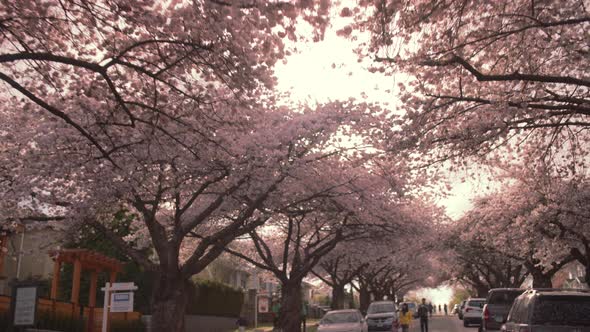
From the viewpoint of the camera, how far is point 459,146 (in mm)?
13891

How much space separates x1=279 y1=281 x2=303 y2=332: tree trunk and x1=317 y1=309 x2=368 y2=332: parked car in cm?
472

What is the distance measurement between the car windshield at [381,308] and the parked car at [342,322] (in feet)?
24.0

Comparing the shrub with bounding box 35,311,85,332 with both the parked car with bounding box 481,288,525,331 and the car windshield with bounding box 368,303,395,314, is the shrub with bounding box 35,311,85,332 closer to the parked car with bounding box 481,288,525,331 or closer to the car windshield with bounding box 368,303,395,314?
the parked car with bounding box 481,288,525,331

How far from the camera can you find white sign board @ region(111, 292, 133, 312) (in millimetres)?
13688

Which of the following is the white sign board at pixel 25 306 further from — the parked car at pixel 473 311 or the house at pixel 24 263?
the parked car at pixel 473 311

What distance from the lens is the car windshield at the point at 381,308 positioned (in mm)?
27623

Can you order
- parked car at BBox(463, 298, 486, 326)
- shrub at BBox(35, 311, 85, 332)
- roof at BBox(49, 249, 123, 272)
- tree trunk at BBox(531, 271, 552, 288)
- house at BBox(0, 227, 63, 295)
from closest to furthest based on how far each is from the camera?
shrub at BBox(35, 311, 85, 332), roof at BBox(49, 249, 123, 272), house at BBox(0, 227, 63, 295), parked car at BBox(463, 298, 486, 326), tree trunk at BBox(531, 271, 552, 288)

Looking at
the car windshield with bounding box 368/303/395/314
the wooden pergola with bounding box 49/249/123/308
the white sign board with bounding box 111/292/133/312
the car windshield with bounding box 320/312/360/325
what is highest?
the wooden pergola with bounding box 49/249/123/308

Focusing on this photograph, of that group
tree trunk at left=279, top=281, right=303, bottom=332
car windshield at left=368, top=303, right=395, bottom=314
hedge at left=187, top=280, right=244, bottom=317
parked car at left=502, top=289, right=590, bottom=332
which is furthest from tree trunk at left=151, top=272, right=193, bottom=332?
car windshield at left=368, top=303, right=395, bottom=314

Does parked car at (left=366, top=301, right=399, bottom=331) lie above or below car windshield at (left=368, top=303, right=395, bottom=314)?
below

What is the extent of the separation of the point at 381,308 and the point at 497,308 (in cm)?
940

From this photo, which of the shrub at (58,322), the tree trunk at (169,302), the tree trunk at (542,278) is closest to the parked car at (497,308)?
the tree trunk at (169,302)

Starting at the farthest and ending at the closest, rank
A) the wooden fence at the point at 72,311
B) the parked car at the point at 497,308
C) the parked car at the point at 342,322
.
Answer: the parked car at the point at 342,322 → the parked car at the point at 497,308 → the wooden fence at the point at 72,311

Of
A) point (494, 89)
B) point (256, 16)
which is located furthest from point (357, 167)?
point (256, 16)
